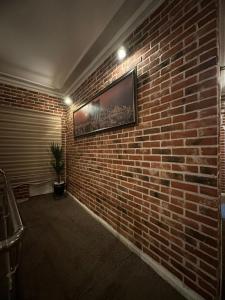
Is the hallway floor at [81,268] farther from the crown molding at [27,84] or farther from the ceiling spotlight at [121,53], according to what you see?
the crown molding at [27,84]

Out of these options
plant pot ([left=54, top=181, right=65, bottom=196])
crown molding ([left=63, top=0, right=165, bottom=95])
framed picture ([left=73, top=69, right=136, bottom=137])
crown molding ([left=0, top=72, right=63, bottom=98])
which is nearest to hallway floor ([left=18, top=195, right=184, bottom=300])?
plant pot ([left=54, top=181, right=65, bottom=196])

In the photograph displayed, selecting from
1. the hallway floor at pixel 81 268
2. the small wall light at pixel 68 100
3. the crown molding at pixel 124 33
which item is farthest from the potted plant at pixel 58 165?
the crown molding at pixel 124 33

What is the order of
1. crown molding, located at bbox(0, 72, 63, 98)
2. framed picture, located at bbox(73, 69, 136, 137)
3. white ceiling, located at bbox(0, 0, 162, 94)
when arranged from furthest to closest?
crown molding, located at bbox(0, 72, 63, 98) < framed picture, located at bbox(73, 69, 136, 137) < white ceiling, located at bbox(0, 0, 162, 94)

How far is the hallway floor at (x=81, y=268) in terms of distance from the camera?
1.22 m

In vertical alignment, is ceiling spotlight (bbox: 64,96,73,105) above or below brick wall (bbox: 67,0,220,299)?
above

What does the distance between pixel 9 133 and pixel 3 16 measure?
220 centimetres

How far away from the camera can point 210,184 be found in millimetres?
1052

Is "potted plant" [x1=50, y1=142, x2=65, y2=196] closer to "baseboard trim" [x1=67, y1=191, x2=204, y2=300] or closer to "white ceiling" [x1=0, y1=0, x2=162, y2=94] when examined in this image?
"white ceiling" [x1=0, y1=0, x2=162, y2=94]

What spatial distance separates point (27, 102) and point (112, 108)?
2568mm

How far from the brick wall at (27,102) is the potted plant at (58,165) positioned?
0.34 metres

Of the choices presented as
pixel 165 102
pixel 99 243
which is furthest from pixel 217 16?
pixel 99 243

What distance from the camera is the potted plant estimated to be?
3621 mm

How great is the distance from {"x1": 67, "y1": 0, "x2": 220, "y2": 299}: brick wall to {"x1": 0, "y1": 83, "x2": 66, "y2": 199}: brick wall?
8.17 feet

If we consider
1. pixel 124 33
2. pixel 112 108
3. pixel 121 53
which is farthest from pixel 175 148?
pixel 124 33
